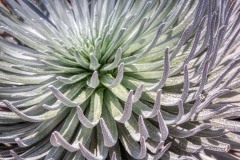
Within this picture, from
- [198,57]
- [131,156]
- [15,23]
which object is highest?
[15,23]

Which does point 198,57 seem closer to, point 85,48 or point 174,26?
point 174,26

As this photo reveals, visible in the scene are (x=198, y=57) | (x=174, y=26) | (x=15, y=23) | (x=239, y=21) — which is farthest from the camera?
(x=15, y=23)

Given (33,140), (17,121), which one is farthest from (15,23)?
(33,140)

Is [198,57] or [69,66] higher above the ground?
[69,66]

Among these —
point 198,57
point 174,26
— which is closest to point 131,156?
point 198,57

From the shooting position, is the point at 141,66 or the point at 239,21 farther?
the point at 141,66

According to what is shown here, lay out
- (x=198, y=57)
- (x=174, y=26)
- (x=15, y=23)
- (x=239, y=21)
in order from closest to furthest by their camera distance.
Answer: (x=239, y=21) < (x=198, y=57) < (x=174, y=26) < (x=15, y=23)

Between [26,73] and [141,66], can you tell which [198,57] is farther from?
[26,73]
